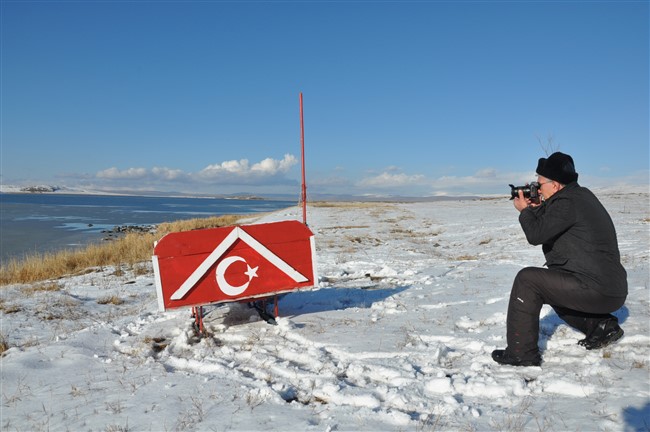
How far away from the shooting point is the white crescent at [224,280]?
5586 millimetres

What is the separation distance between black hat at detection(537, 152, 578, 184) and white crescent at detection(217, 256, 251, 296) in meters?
3.68

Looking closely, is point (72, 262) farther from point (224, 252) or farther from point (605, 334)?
point (605, 334)

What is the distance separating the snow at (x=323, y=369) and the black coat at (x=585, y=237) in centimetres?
83

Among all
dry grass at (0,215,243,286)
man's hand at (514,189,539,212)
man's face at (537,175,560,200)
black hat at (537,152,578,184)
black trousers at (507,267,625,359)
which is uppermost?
black hat at (537,152,578,184)

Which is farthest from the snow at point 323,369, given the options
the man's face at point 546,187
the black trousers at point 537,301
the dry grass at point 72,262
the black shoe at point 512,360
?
the dry grass at point 72,262

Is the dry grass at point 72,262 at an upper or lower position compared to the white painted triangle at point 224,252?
lower

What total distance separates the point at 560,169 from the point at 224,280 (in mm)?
4025

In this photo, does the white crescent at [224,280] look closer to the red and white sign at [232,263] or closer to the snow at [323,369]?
the red and white sign at [232,263]

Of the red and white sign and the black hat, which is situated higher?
the black hat

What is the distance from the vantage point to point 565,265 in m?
4.33

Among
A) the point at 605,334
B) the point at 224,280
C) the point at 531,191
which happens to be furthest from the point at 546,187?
the point at 224,280

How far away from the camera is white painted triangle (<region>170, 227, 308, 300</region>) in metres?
5.46

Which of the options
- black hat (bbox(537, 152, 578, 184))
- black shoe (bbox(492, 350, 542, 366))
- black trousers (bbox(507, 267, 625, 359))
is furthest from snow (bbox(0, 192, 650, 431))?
black hat (bbox(537, 152, 578, 184))

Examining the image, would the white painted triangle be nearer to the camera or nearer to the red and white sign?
the red and white sign
